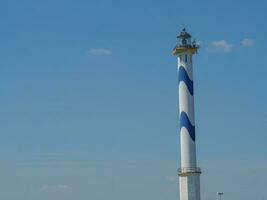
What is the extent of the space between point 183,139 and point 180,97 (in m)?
4.04

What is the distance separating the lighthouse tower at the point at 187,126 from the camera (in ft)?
203

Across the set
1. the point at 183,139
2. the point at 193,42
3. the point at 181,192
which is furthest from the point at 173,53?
the point at 181,192

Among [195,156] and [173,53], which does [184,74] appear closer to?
[173,53]

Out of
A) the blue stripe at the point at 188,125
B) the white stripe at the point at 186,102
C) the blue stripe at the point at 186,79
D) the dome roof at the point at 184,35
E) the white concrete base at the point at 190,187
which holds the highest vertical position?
the dome roof at the point at 184,35

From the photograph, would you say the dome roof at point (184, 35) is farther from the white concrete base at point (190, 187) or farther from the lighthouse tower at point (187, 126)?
the white concrete base at point (190, 187)

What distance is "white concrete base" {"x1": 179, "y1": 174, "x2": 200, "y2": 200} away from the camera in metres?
61.7

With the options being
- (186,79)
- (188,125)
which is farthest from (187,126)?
(186,79)

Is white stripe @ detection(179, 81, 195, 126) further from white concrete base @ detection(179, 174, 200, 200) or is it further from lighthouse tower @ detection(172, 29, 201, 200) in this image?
white concrete base @ detection(179, 174, 200, 200)

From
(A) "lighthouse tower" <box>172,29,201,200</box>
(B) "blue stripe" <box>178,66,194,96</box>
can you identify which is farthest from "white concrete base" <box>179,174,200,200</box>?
(B) "blue stripe" <box>178,66,194,96</box>

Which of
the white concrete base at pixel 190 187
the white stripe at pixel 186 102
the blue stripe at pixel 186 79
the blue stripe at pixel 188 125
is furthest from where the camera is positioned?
the blue stripe at pixel 186 79

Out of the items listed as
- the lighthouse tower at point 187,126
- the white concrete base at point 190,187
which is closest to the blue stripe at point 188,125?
the lighthouse tower at point 187,126

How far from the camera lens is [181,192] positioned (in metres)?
62.2

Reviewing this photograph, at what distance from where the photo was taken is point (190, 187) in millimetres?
61844

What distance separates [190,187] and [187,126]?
568cm
